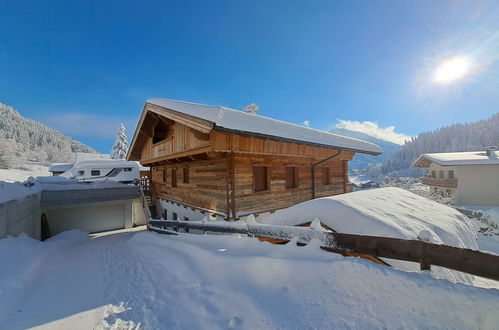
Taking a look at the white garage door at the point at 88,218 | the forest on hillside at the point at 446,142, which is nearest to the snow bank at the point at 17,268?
the white garage door at the point at 88,218

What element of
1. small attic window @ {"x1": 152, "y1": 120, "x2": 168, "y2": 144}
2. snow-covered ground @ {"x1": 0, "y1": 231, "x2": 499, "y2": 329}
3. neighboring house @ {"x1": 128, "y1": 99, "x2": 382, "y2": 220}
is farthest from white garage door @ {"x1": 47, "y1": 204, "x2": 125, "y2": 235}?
snow-covered ground @ {"x1": 0, "y1": 231, "x2": 499, "y2": 329}

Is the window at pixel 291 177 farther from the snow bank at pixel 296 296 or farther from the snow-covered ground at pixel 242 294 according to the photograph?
the snow bank at pixel 296 296

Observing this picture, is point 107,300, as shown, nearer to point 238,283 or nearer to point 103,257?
point 238,283

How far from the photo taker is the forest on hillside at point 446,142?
241 ft

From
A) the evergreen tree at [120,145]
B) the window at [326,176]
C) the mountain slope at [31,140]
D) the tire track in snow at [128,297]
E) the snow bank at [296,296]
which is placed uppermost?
the mountain slope at [31,140]

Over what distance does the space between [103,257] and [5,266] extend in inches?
82.3

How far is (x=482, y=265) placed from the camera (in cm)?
205

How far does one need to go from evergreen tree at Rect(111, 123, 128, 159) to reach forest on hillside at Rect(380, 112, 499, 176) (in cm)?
9985

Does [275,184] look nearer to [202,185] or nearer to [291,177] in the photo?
[291,177]

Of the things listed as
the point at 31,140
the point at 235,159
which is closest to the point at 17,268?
the point at 235,159

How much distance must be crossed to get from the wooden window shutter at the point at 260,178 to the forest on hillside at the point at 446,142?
312 feet

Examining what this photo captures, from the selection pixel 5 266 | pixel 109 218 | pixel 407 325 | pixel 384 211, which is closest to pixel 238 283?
pixel 407 325

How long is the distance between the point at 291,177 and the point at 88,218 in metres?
16.3

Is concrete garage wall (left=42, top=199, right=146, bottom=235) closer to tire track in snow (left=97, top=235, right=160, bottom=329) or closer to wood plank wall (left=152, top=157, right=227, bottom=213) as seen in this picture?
wood plank wall (left=152, top=157, right=227, bottom=213)
